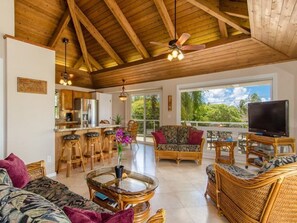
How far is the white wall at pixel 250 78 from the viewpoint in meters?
4.37

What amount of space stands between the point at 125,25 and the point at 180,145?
3896 mm

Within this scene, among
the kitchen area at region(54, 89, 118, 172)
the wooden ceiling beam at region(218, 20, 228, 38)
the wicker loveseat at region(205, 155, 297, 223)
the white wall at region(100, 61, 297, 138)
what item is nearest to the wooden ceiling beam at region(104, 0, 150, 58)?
the white wall at region(100, 61, 297, 138)

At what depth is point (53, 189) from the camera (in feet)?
7.34

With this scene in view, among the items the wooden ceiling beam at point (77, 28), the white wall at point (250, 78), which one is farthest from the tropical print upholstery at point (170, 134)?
the wooden ceiling beam at point (77, 28)

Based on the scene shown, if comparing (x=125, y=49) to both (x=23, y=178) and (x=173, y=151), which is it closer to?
(x=173, y=151)

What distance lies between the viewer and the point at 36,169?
278cm

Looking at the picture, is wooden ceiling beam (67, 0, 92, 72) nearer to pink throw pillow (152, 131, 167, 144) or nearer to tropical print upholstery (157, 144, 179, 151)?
pink throw pillow (152, 131, 167, 144)

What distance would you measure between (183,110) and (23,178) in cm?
544

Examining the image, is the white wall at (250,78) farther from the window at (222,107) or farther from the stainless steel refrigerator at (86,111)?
the stainless steel refrigerator at (86,111)

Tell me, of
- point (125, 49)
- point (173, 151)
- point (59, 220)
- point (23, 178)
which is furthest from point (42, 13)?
point (59, 220)

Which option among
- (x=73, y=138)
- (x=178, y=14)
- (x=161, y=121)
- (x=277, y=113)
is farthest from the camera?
(x=161, y=121)

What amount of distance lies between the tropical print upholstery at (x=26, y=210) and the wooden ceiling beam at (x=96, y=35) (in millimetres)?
6008

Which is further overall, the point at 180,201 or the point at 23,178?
the point at 180,201

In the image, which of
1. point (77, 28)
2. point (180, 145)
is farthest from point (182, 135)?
point (77, 28)
